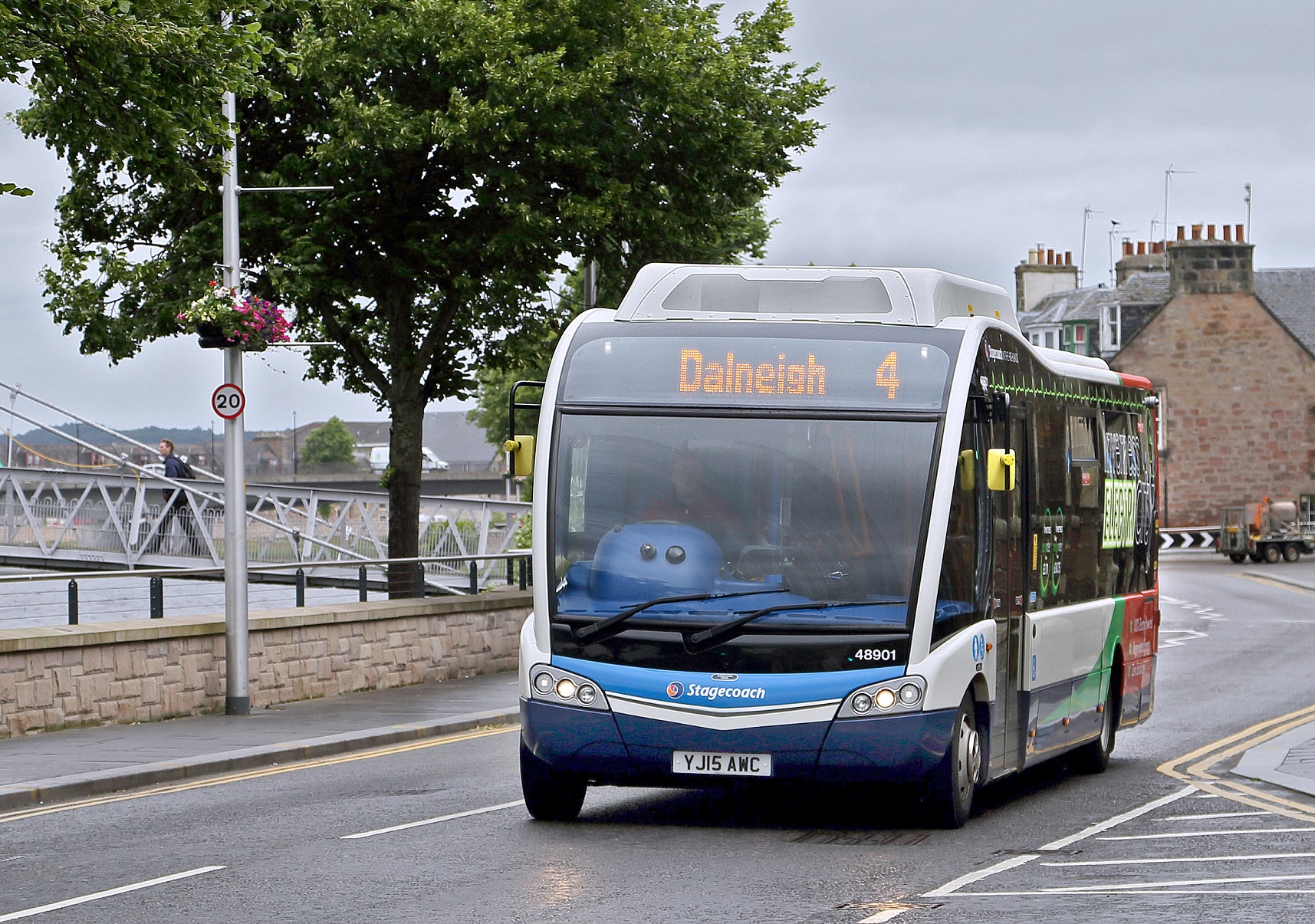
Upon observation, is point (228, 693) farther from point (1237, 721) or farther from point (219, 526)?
point (219, 526)

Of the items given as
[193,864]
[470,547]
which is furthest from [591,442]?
[470,547]

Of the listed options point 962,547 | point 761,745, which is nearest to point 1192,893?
point 761,745

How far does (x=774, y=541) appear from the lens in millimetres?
10383

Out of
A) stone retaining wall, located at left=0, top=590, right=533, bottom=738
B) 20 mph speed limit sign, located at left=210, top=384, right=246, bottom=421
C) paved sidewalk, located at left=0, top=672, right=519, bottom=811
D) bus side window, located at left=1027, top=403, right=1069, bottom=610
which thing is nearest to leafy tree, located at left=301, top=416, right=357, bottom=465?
stone retaining wall, located at left=0, top=590, right=533, bottom=738

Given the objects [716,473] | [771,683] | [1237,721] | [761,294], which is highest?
[761,294]

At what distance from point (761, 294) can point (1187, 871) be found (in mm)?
4174

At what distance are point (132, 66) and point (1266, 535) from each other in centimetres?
5089

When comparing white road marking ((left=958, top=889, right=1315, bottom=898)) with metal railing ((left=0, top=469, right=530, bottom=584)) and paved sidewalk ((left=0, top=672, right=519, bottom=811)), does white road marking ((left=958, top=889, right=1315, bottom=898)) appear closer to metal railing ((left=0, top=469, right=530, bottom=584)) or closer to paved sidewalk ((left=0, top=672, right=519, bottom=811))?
paved sidewalk ((left=0, top=672, right=519, bottom=811))

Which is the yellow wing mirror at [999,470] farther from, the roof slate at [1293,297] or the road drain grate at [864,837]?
the roof slate at [1293,297]

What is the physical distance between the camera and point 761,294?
1143cm

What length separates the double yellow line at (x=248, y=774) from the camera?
489 inches

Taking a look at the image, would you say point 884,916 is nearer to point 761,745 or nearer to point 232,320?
point 761,745

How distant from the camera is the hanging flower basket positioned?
18016 mm

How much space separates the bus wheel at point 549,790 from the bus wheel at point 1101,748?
4694mm
